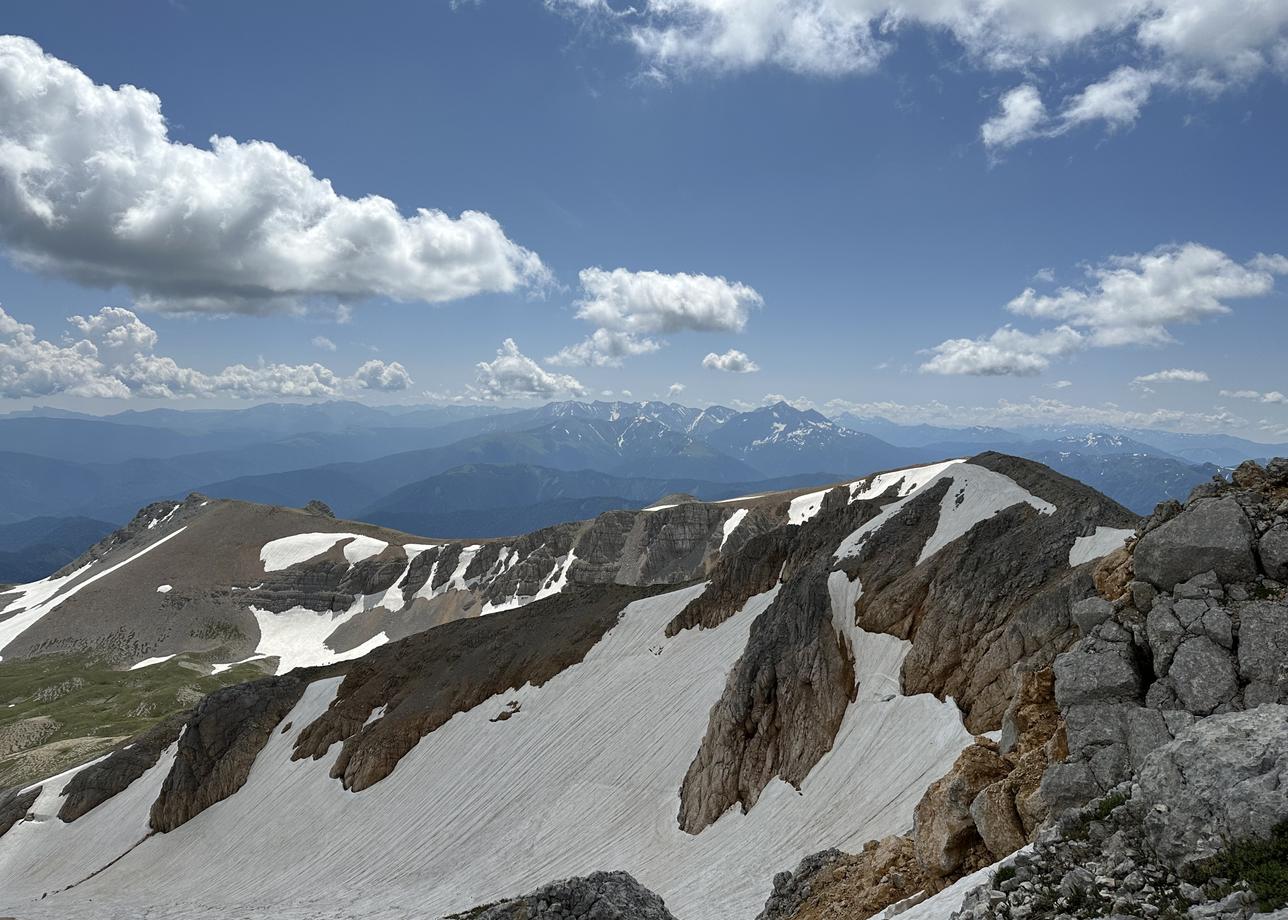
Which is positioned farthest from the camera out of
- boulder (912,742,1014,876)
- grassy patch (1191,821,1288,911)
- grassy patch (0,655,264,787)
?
grassy patch (0,655,264,787)

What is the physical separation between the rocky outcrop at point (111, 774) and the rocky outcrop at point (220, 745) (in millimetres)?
6776

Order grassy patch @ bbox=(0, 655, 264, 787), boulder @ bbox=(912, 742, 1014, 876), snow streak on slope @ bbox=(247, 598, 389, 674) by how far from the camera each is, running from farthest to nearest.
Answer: snow streak on slope @ bbox=(247, 598, 389, 674)
grassy patch @ bbox=(0, 655, 264, 787)
boulder @ bbox=(912, 742, 1014, 876)

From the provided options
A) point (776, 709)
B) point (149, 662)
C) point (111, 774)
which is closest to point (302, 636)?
point (149, 662)

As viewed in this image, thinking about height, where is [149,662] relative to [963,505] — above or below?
below

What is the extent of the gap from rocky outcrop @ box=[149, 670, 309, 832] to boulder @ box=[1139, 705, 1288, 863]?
6716 centimetres

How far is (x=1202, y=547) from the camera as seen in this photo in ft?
46.8

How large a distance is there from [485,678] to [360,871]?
16435mm

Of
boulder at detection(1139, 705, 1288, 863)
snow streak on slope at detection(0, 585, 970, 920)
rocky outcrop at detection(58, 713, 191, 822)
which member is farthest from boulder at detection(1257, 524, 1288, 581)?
rocky outcrop at detection(58, 713, 191, 822)

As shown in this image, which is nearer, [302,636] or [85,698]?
[85,698]

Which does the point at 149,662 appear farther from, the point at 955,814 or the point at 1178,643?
the point at 1178,643

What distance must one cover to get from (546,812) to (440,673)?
21418mm

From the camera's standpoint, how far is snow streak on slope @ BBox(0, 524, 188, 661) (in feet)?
491

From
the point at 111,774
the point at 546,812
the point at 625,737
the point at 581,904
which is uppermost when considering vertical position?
the point at 581,904

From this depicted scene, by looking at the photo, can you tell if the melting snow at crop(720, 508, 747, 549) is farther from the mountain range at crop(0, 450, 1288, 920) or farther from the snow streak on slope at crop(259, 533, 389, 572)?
the snow streak on slope at crop(259, 533, 389, 572)
